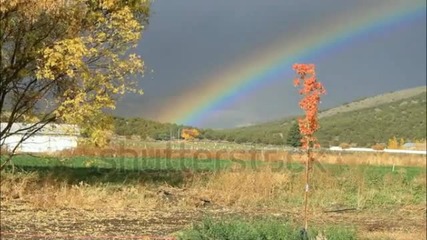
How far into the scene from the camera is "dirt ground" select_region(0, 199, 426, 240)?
14.8 m

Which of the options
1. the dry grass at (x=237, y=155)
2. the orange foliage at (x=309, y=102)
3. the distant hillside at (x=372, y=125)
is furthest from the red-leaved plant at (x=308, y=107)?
the distant hillside at (x=372, y=125)

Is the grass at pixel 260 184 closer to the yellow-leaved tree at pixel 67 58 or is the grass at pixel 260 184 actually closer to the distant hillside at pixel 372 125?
the yellow-leaved tree at pixel 67 58

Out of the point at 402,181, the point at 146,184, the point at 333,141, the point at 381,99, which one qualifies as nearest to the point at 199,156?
Result: the point at 402,181

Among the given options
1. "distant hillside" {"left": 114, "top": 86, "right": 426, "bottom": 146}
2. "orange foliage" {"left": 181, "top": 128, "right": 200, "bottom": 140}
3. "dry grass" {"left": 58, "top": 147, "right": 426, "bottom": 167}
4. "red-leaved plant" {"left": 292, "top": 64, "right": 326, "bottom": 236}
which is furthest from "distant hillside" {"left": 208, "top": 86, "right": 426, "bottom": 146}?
"red-leaved plant" {"left": 292, "top": 64, "right": 326, "bottom": 236}

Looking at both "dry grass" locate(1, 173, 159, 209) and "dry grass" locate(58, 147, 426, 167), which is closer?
"dry grass" locate(1, 173, 159, 209)

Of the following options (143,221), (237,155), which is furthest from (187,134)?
(143,221)

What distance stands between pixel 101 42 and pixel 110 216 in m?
6.08

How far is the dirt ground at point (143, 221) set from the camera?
14.8 metres

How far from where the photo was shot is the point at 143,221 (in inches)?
706

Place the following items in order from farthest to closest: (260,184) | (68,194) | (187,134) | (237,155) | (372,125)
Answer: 1. (372,125)
2. (187,134)
3. (237,155)
4. (260,184)
5. (68,194)

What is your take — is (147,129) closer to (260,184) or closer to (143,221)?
(260,184)

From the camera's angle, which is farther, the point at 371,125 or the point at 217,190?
the point at 371,125

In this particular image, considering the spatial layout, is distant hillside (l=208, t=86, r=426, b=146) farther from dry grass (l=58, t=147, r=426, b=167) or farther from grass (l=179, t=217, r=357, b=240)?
grass (l=179, t=217, r=357, b=240)

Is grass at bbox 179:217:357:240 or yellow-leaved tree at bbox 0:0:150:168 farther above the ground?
yellow-leaved tree at bbox 0:0:150:168
